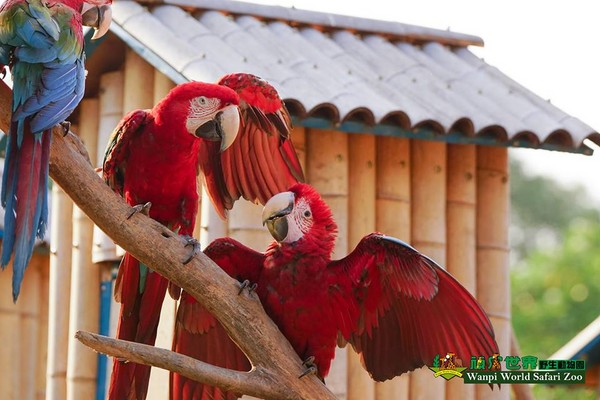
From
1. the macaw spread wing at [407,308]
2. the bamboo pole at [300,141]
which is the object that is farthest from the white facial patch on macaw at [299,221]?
the bamboo pole at [300,141]

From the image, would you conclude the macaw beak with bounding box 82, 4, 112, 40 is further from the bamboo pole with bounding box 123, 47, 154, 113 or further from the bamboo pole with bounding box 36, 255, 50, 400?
the bamboo pole with bounding box 36, 255, 50, 400

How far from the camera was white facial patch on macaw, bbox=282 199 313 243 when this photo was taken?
452 cm

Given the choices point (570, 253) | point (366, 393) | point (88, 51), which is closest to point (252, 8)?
point (88, 51)

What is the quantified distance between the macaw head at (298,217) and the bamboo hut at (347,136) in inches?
62.2

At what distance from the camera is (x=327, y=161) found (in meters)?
6.49

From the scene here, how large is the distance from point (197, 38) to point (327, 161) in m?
0.98

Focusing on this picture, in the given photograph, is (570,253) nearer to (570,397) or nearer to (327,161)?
(570,397)

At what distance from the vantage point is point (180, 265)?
14.4 feet

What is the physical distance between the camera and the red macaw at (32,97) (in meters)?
3.96

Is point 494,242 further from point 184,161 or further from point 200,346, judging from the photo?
point 184,161

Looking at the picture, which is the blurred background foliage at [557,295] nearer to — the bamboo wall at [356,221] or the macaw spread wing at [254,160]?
the bamboo wall at [356,221]

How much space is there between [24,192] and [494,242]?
3.61 metres

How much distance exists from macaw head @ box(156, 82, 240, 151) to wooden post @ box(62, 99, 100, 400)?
7.94 feet

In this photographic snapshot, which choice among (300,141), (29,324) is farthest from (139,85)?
(29,324)
